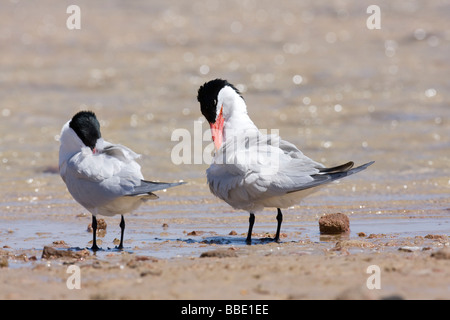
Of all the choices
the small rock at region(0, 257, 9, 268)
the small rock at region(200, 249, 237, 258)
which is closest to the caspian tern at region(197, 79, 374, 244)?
the small rock at region(200, 249, 237, 258)

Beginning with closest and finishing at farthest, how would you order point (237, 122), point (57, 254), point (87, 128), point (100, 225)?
point (57, 254), point (87, 128), point (237, 122), point (100, 225)

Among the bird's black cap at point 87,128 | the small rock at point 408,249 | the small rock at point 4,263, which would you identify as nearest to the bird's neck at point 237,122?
the bird's black cap at point 87,128

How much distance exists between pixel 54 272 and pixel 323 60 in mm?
10304

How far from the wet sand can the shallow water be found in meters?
0.04

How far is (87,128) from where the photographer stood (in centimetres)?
534

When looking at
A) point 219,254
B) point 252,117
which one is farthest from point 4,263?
point 252,117

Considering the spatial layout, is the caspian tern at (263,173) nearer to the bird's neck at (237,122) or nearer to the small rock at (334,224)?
the bird's neck at (237,122)

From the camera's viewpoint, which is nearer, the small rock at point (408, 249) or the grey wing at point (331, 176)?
the small rock at point (408, 249)

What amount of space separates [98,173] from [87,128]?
40cm

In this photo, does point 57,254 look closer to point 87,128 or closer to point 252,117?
point 87,128

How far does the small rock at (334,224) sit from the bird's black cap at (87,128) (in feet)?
5.41

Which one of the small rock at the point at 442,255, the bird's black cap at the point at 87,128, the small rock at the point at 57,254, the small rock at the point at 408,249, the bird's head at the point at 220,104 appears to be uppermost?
the bird's head at the point at 220,104

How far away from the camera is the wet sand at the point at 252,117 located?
397 cm

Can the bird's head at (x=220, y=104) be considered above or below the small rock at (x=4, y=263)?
above
